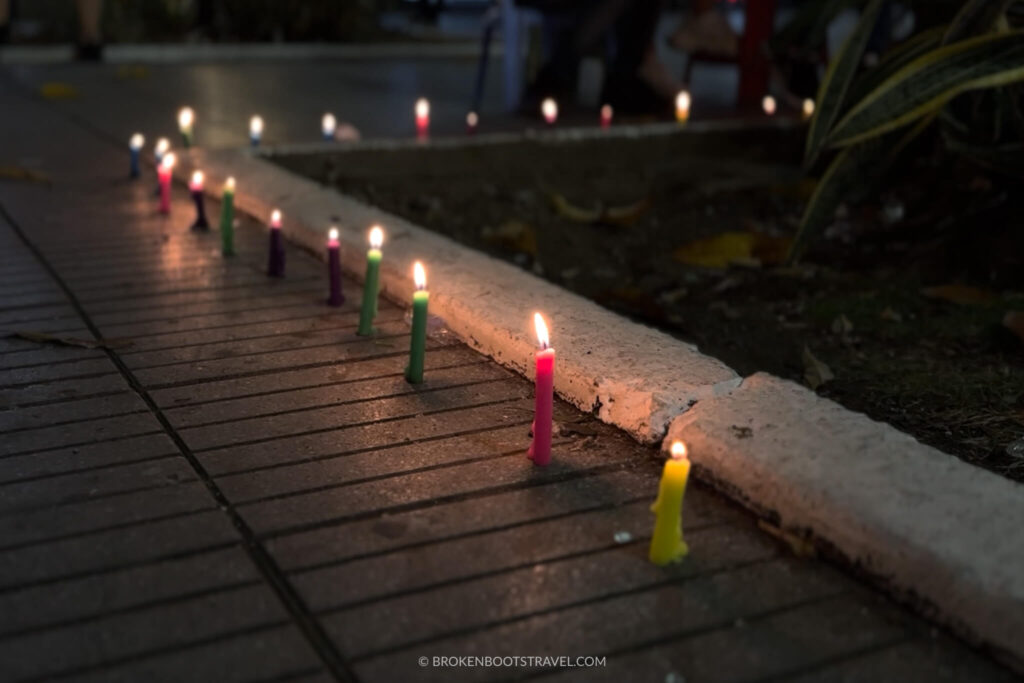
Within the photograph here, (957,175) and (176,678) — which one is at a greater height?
(957,175)

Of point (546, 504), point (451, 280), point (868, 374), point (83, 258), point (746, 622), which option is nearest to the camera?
point (746, 622)

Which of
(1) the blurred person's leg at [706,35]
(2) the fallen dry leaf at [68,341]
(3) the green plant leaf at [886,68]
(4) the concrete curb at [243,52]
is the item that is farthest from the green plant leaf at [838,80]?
(4) the concrete curb at [243,52]

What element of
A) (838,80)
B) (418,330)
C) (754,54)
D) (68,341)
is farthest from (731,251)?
(754,54)

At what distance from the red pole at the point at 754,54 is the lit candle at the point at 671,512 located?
6.54 m

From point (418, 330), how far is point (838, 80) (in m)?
2.04

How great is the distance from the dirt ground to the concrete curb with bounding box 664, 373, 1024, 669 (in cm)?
46

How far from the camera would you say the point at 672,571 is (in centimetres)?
237

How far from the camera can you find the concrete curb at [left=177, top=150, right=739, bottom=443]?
2.98 m

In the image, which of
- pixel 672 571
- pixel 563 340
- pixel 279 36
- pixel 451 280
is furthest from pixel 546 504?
pixel 279 36

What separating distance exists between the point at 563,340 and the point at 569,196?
9.43 ft

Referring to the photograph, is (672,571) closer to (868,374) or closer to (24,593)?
(24,593)

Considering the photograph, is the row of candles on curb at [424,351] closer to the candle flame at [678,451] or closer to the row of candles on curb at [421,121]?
the candle flame at [678,451]

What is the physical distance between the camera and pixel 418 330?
10.5ft

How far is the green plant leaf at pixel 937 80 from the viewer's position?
12.2ft
